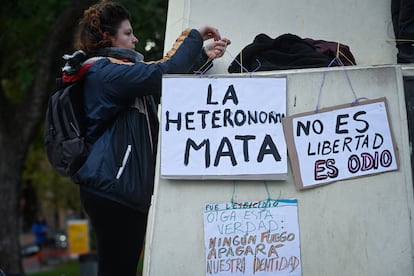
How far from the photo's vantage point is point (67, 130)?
3.75 m

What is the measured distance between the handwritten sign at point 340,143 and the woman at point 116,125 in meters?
0.69

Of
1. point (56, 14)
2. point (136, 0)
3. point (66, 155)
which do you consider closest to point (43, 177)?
point (56, 14)

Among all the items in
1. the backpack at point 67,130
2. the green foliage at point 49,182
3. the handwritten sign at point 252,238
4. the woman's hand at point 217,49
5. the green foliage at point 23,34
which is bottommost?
the handwritten sign at point 252,238

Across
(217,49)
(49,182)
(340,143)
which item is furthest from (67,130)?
(49,182)

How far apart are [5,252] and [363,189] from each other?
853 centimetres

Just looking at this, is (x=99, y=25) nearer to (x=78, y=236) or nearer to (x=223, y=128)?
(x=223, y=128)

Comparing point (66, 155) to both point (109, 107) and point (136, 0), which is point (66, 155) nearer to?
point (109, 107)

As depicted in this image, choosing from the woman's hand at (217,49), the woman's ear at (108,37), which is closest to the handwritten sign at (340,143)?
the woman's hand at (217,49)

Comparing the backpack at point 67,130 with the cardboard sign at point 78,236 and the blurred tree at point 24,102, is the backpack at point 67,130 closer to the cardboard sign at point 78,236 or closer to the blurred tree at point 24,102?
the blurred tree at point 24,102

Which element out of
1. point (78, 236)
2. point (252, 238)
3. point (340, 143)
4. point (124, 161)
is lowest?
point (252, 238)

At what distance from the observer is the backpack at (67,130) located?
3.69 metres

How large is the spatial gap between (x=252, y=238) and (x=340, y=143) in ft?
2.03

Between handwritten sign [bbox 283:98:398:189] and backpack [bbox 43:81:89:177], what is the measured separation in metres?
1.01

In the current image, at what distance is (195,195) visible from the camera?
11.9 feet
